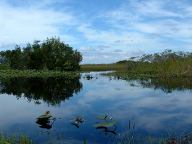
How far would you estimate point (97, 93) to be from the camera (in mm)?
36188

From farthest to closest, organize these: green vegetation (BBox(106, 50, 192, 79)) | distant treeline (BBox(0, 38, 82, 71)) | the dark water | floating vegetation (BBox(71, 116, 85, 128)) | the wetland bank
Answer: distant treeline (BBox(0, 38, 82, 71)), green vegetation (BBox(106, 50, 192, 79)), floating vegetation (BBox(71, 116, 85, 128)), the dark water, the wetland bank

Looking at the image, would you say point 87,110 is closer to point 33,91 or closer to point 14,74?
point 33,91

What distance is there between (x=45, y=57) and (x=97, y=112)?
162 feet

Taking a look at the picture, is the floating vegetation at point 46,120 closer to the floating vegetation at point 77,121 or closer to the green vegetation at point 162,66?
the floating vegetation at point 77,121

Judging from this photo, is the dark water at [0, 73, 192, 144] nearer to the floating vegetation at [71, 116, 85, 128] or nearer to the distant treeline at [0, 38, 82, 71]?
the floating vegetation at [71, 116, 85, 128]

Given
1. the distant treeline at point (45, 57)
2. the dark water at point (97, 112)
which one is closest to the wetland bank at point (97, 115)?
the dark water at point (97, 112)

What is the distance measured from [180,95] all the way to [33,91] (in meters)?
14.2

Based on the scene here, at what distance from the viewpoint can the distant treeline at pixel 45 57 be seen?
72562 millimetres

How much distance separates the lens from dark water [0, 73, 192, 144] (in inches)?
703

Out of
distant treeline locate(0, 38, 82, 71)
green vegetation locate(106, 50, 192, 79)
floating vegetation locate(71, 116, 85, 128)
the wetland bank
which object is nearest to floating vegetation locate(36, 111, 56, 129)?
the wetland bank

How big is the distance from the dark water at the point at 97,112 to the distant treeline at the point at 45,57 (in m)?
31.1

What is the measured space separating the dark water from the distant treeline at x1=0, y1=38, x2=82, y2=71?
31097mm

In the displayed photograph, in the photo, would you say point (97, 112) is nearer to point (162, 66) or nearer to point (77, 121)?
point (77, 121)

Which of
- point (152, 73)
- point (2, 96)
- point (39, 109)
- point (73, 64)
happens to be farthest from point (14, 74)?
point (39, 109)
